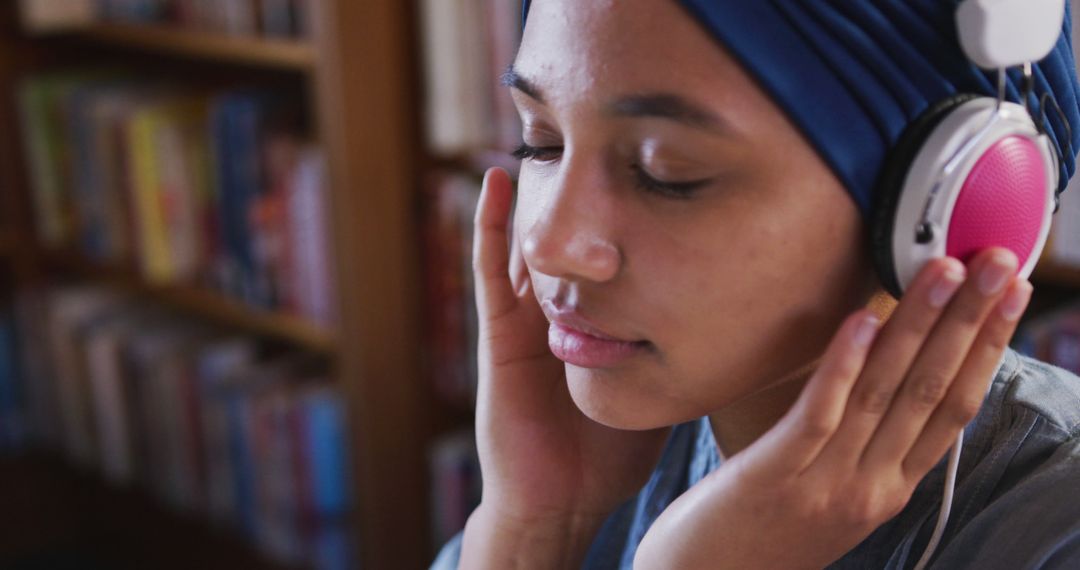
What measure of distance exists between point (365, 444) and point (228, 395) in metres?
0.39

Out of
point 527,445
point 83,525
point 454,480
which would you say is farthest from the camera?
point 83,525

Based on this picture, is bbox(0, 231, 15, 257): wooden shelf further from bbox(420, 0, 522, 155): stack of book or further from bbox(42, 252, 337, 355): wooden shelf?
bbox(420, 0, 522, 155): stack of book

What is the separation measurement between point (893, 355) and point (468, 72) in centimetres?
127

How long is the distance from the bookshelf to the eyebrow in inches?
47.3

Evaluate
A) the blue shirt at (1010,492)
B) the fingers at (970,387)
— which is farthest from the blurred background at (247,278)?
the fingers at (970,387)

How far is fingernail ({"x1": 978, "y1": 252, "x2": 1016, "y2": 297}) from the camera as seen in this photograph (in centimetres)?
67

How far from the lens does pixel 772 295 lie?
73cm

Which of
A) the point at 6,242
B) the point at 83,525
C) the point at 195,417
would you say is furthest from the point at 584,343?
the point at 83,525

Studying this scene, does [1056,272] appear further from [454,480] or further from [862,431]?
[454,480]

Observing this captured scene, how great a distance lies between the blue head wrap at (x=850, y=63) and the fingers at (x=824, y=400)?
0.28ft

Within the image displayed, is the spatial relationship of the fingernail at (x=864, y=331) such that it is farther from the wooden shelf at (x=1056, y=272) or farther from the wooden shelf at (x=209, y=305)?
the wooden shelf at (x=209, y=305)

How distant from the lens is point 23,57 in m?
2.56

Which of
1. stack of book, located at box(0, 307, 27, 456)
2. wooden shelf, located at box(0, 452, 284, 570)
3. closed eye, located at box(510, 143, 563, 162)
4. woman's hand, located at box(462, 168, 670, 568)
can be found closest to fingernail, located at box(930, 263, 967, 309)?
closed eye, located at box(510, 143, 563, 162)

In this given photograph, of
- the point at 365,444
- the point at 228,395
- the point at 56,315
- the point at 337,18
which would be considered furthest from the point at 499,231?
the point at 56,315
